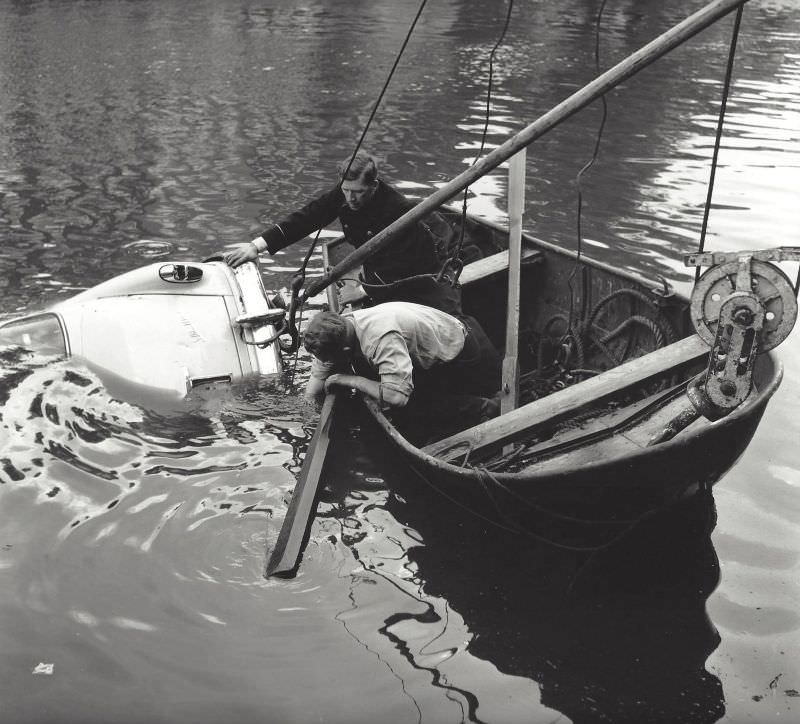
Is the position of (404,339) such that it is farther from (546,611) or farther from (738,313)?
(738,313)

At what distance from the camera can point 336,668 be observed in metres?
4.07

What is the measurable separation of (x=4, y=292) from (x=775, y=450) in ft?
23.3

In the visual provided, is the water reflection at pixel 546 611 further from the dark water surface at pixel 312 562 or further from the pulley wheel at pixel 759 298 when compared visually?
the pulley wheel at pixel 759 298

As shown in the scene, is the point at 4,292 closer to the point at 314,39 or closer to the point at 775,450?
the point at 775,450

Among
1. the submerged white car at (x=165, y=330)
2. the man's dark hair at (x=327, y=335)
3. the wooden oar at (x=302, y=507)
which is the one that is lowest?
the wooden oar at (x=302, y=507)

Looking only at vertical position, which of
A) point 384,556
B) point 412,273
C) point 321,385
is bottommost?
point 384,556

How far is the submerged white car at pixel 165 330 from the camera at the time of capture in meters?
6.03

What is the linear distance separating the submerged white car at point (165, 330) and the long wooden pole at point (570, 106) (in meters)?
0.91

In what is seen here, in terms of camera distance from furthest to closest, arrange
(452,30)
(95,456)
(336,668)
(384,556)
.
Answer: (452,30), (95,456), (384,556), (336,668)

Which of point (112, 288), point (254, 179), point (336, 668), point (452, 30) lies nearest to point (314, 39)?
point (452, 30)

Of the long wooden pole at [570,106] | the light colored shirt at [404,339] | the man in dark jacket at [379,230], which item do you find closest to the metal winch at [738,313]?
the long wooden pole at [570,106]

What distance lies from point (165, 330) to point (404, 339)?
1.91 meters

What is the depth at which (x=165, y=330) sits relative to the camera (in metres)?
6.13

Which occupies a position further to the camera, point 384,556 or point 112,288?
point 112,288
